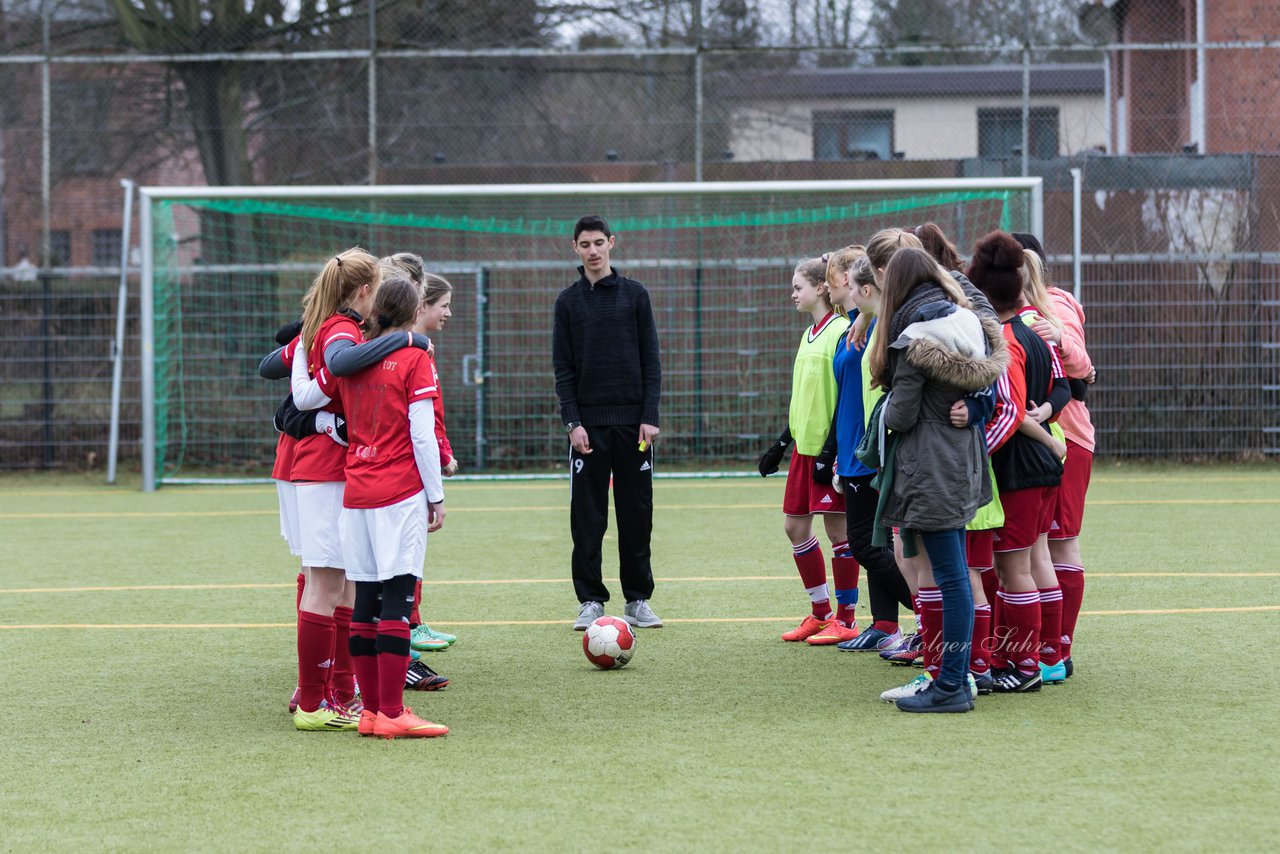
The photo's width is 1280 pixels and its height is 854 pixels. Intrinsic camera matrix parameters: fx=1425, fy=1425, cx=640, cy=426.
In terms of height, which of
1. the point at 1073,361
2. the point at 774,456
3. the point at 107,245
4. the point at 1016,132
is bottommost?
the point at 774,456

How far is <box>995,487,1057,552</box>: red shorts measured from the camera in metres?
5.00

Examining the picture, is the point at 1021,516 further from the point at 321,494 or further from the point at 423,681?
the point at 321,494

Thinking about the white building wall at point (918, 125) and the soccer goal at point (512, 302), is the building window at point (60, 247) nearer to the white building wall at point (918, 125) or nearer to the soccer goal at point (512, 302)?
the soccer goal at point (512, 302)

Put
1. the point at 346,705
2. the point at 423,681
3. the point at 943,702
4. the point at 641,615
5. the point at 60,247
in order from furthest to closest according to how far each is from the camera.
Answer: the point at 60,247, the point at 641,615, the point at 423,681, the point at 346,705, the point at 943,702

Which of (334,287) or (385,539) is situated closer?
(385,539)

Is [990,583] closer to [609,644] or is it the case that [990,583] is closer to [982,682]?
[982,682]

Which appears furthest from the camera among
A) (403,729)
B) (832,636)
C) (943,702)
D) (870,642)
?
(832,636)

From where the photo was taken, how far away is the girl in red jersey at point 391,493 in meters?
4.46

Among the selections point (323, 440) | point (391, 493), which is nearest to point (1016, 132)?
point (323, 440)

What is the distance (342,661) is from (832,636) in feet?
7.10

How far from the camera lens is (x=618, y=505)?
21.8 feet

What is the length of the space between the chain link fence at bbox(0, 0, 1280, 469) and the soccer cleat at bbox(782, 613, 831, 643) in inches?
294

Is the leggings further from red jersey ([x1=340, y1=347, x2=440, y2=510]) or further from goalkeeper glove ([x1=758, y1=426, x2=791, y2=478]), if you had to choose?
red jersey ([x1=340, y1=347, x2=440, y2=510])

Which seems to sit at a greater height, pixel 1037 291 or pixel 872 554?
pixel 1037 291
